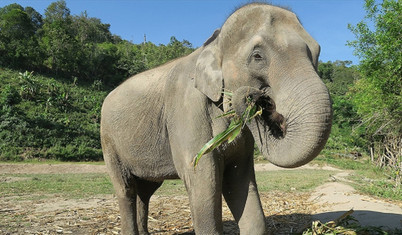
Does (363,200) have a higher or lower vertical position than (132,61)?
lower

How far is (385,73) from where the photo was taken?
10867mm

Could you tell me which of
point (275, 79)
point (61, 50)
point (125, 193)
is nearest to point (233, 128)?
point (275, 79)

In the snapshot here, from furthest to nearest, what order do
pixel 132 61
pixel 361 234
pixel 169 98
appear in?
pixel 132 61 < pixel 361 234 < pixel 169 98

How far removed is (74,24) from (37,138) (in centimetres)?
3785

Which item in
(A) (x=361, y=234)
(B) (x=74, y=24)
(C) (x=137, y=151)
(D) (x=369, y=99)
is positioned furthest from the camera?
(B) (x=74, y=24)

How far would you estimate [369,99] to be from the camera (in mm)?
11461

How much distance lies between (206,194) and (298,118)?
1.10 m

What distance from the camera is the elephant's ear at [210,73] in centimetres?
256

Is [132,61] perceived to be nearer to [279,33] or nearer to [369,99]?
[369,99]

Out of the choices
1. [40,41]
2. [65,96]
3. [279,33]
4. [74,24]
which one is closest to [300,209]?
[279,33]

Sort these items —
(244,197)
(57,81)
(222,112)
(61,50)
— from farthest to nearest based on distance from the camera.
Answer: (61,50), (57,81), (244,197), (222,112)

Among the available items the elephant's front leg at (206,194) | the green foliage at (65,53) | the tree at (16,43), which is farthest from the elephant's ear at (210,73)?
the tree at (16,43)

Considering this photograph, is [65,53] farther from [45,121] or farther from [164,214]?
[164,214]

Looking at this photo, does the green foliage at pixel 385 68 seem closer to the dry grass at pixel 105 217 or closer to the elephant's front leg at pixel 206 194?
the dry grass at pixel 105 217
